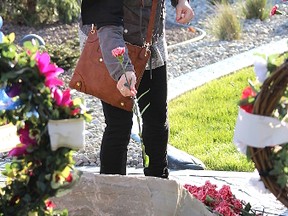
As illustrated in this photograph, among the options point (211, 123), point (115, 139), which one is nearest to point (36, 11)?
point (211, 123)

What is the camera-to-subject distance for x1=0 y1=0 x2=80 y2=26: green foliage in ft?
33.8

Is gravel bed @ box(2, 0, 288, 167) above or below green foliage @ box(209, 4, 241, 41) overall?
below

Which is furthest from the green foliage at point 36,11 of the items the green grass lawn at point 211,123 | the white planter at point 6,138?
the white planter at point 6,138

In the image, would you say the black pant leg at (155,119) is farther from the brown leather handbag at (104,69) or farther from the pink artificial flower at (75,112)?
the pink artificial flower at (75,112)

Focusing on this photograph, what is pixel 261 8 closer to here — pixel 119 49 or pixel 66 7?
pixel 66 7

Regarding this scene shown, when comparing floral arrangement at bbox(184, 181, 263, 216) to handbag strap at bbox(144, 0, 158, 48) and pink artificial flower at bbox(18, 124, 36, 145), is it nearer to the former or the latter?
handbag strap at bbox(144, 0, 158, 48)

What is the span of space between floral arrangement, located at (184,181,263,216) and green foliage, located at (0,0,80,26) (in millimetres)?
6924

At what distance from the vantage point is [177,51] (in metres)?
8.67

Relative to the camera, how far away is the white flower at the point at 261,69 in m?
2.19

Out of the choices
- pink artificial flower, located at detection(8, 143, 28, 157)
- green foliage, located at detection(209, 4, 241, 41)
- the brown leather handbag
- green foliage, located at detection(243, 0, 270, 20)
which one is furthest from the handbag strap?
green foliage, located at detection(243, 0, 270, 20)

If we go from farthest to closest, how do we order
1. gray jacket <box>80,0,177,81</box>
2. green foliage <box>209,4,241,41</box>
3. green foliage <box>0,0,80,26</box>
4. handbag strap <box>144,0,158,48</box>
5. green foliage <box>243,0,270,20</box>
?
green foliage <box>243,0,270,20</box>
green foliage <box>0,0,80,26</box>
green foliage <box>209,4,241,41</box>
handbag strap <box>144,0,158,48</box>
gray jacket <box>80,0,177,81</box>

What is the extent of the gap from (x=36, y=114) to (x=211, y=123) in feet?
11.9

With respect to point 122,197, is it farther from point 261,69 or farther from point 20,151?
point 261,69

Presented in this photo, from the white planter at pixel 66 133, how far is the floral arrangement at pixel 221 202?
53.3 inches
